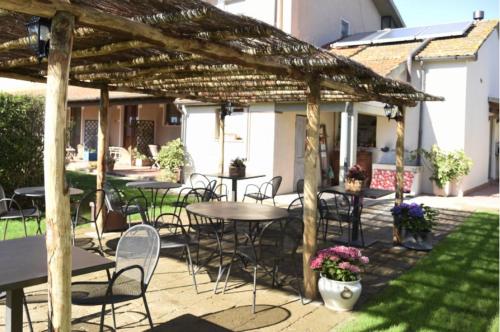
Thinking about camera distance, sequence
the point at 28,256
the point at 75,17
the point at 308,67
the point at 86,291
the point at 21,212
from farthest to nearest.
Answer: the point at 21,212, the point at 308,67, the point at 86,291, the point at 28,256, the point at 75,17

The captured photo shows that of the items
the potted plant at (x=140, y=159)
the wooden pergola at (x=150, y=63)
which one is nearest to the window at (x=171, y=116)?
the potted plant at (x=140, y=159)

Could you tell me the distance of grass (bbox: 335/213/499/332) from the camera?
153 inches

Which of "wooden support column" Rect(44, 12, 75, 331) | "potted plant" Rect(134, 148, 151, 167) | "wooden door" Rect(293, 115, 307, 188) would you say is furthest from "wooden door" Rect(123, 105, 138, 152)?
"wooden support column" Rect(44, 12, 75, 331)

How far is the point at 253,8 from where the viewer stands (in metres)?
13.2

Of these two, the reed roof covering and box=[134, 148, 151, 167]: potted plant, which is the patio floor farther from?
box=[134, 148, 151, 167]: potted plant

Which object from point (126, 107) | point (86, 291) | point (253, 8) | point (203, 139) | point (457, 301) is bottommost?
point (457, 301)

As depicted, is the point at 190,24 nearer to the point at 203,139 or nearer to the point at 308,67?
the point at 308,67

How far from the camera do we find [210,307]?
13.4ft

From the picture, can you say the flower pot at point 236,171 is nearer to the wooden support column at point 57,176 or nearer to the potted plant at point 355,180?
the potted plant at point 355,180

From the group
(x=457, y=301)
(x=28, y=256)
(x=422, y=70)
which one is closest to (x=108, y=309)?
(x=28, y=256)

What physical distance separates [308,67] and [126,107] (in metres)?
16.5

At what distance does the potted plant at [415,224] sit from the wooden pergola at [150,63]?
1.80 ft

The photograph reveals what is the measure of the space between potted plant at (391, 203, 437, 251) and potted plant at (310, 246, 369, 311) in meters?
2.68

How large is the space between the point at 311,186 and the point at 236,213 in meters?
0.93
